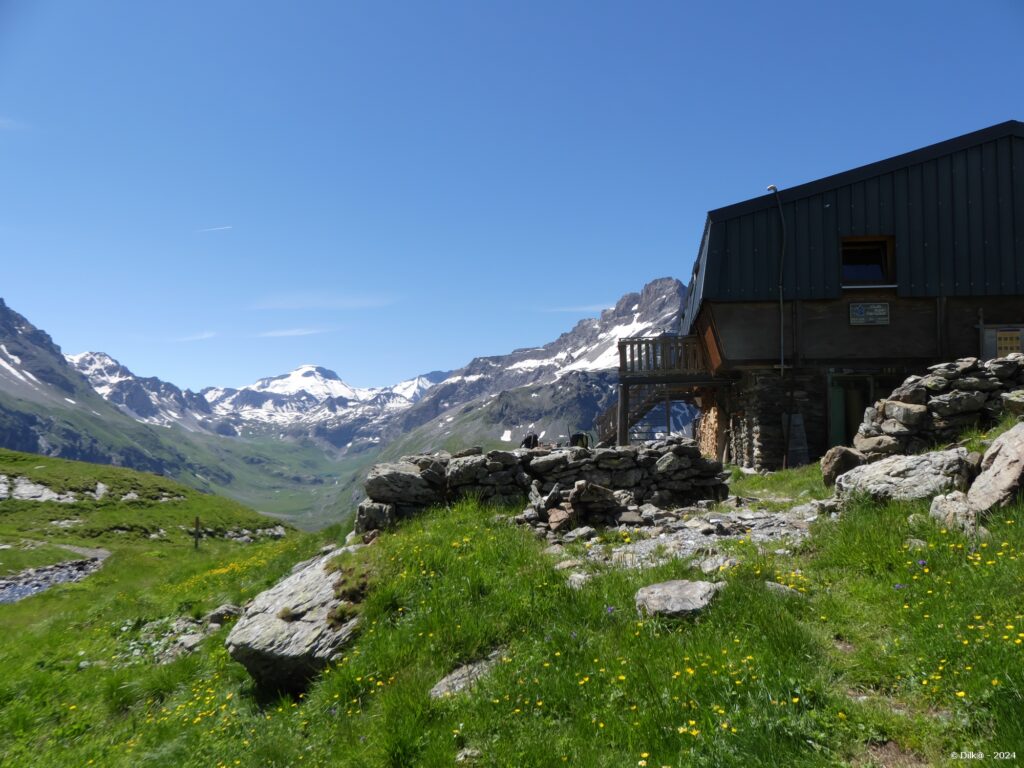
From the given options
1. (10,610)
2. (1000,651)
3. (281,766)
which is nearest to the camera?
(1000,651)

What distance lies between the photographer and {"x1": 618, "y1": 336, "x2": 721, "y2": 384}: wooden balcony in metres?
28.0

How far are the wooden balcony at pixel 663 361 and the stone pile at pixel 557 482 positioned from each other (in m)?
12.7

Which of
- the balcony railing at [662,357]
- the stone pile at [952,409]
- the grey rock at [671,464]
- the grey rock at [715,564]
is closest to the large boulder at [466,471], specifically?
the grey rock at [671,464]

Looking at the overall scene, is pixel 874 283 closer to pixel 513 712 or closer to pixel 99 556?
pixel 513 712

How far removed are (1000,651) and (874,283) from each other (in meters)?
23.8

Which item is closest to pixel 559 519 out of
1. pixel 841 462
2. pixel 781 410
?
pixel 841 462

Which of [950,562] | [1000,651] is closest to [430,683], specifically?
[1000,651]

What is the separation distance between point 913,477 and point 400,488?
9.33 meters

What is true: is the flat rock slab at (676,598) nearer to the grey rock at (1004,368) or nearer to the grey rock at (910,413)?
the grey rock at (910,413)

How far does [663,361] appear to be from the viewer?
29531mm

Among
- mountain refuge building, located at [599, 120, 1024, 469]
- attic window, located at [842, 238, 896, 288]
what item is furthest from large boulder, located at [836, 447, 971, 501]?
attic window, located at [842, 238, 896, 288]

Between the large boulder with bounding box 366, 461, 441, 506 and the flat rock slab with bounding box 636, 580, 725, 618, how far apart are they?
21.6 ft

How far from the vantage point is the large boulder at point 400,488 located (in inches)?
515

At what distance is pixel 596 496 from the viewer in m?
12.3
